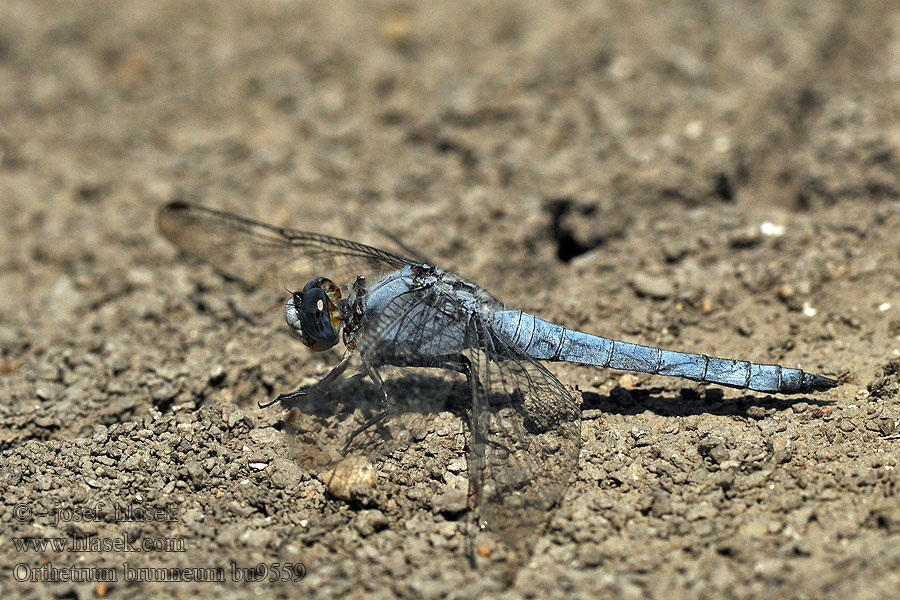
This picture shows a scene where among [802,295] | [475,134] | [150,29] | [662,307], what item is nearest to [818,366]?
[802,295]

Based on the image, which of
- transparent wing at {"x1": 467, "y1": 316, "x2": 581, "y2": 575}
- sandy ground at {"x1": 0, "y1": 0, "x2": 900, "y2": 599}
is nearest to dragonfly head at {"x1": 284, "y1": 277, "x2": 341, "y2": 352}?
sandy ground at {"x1": 0, "y1": 0, "x2": 900, "y2": 599}

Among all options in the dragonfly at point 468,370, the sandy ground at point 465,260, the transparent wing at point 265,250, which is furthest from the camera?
the transparent wing at point 265,250

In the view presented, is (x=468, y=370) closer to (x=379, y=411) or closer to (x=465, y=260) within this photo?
(x=379, y=411)

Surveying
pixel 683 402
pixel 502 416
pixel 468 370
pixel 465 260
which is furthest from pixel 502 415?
pixel 465 260

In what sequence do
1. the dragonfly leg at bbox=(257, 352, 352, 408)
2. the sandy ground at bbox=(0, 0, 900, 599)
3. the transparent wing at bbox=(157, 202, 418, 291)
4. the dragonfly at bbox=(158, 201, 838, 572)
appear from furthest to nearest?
1. the transparent wing at bbox=(157, 202, 418, 291)
2. the dragonfly leg at bbox=(257, 352, 352, 408)
3. the dragonfly at bbox=(158, 201, 838, 572)
4. the sandy ground at bbox=(0, 0, 900, 599)

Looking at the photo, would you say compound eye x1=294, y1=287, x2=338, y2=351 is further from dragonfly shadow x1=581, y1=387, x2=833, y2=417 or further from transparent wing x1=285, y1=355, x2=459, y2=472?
dragonfly shadow x1=581, y1=387, x2=833, y2=417

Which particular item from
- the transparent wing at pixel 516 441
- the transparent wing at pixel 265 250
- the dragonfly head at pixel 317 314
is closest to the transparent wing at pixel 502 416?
the transparent wing at pixel 516 441

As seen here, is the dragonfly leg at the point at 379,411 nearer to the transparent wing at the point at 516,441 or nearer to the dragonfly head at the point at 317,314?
the dragonfly head at the point at 317,314
